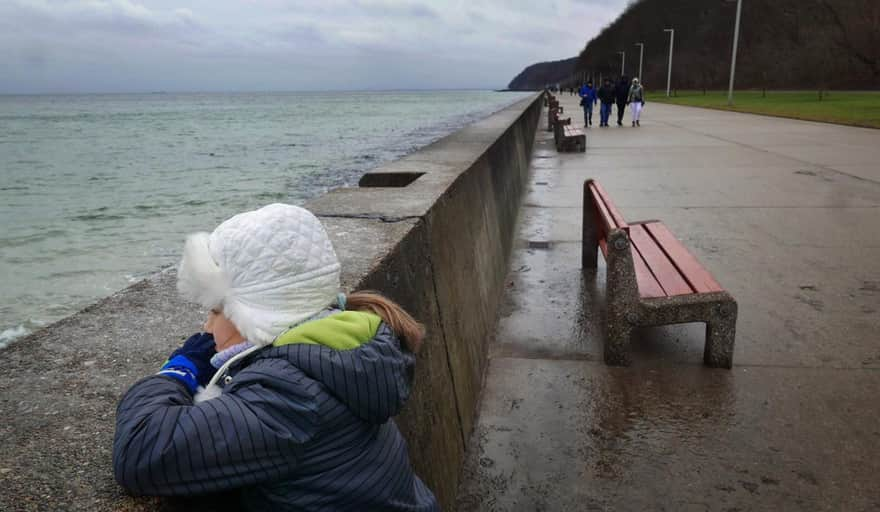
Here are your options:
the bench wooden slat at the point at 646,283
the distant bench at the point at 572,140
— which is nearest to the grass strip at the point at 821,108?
the distant bench at the point at 572,140

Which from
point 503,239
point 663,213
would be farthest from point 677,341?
point 663,213

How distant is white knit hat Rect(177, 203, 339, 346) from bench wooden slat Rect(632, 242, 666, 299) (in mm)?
2748

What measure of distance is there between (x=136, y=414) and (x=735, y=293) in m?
4.58

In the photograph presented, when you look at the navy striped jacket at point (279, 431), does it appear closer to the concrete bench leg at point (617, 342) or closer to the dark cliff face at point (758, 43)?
the concrete bench leg at point (617, 342)

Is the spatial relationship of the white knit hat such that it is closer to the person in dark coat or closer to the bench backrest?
the bench backrest

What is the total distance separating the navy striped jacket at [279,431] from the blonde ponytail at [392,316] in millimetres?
56

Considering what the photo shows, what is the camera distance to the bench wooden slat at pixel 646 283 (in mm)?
3936

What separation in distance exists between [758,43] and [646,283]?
10211 cm

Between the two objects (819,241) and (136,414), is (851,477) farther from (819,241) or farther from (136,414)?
(819,241)

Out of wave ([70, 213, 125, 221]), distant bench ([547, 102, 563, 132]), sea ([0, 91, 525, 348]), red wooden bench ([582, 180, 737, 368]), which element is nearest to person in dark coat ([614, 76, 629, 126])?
distant bench ([547, 102, 563, 132])

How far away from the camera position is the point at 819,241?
6.41 meters

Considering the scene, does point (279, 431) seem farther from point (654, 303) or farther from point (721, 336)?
point (721, 336)

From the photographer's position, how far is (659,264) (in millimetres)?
4406

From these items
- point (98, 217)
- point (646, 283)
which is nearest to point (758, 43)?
point (98, 217)
